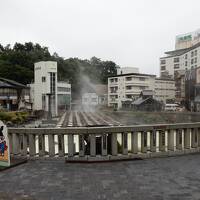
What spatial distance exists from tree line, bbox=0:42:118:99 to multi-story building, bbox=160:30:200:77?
21610mm

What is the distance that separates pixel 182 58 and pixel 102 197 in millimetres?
76004

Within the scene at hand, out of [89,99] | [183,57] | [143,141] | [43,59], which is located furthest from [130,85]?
[143,141]

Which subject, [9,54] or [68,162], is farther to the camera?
[9,54]

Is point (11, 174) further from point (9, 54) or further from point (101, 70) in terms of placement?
point (101, 70)

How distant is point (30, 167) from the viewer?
585 centimetres

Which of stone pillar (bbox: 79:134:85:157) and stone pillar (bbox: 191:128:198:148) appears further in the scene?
stone pillar (bbox: 191:128:198:148)

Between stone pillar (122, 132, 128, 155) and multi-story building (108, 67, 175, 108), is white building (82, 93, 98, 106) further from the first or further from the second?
stone pillar (122, 132, 128, 155)

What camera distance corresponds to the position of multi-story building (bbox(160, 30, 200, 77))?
211 feet

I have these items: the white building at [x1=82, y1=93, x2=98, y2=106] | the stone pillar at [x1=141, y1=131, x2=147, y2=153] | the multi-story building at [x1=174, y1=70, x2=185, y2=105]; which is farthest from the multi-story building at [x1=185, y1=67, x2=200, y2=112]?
the stone pillar at [x1=141, y1=131, x2=147, y2=153]

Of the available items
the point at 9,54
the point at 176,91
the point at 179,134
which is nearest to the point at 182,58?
the point at 176,91

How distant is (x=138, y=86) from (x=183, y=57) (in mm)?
19955

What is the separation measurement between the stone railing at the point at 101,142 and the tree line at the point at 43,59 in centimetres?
5350

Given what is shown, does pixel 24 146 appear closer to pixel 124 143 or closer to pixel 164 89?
pixel 124 143

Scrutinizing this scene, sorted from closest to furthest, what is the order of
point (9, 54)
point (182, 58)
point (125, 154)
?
point (125, 154) → point (9, 54) → point (182, 58)
